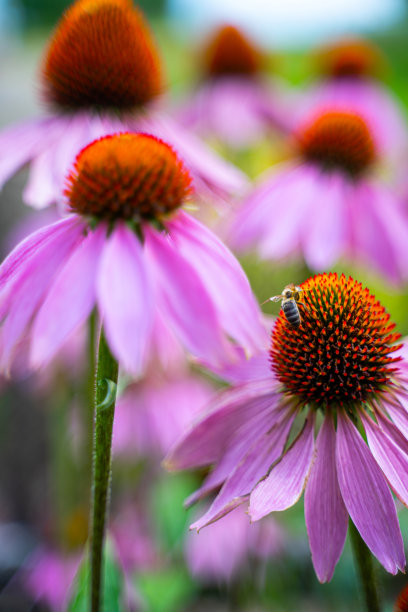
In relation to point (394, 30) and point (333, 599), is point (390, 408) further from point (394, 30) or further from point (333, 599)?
point (394, 30)

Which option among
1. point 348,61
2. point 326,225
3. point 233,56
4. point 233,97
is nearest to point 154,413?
point 326,225

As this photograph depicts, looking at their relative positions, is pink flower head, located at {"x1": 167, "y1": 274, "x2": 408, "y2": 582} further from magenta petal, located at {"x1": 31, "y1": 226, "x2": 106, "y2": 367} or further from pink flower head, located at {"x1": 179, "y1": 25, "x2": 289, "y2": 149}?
pink flower head, located at {"x1": 179, "y1": 25, "x2": 289, "y2": 149}

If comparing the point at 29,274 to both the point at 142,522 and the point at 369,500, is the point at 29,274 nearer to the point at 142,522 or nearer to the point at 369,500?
the point at 369,500

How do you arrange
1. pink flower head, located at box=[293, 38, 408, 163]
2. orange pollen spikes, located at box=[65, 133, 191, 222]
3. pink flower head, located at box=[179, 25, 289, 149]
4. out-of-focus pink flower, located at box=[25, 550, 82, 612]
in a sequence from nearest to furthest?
orange pollen spikes, located at box=[65, 133, 191, 222], out-of-focus pink flower, located at box=[25, 550, 82, 612], pink flower head, located at box=[179, 25, 289, 149], pink flower head, located at box=[293, 38, 408, 163]

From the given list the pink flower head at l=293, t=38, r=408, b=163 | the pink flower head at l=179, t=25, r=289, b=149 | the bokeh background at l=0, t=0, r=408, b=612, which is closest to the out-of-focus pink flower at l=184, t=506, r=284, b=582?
the bokeh background at l=0, t=0, r=408, b=612

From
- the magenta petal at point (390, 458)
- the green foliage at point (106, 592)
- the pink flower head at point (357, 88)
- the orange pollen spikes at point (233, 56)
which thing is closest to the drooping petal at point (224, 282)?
the magenta petal at point (390, 458)

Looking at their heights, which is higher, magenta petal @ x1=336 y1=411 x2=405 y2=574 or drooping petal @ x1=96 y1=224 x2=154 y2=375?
drooping petal @ x1=96 y1=224 x2=154 y2=375

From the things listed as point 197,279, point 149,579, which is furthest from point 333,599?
point 197,279
